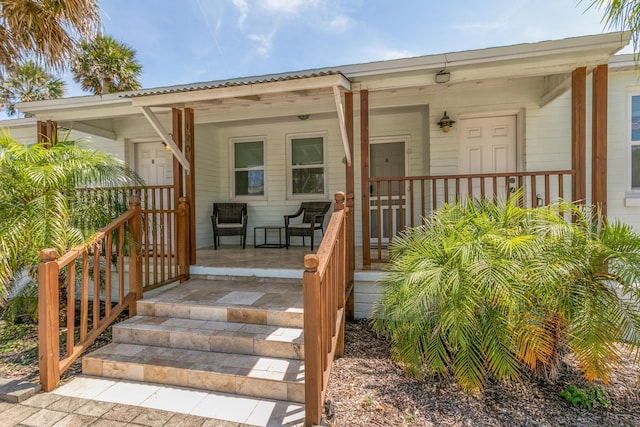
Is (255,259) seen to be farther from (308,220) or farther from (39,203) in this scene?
(39,203)

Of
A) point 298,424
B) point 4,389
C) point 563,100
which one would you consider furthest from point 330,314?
point 563,100

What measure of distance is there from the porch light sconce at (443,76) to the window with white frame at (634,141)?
3.33 m

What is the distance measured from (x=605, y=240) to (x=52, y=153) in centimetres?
484

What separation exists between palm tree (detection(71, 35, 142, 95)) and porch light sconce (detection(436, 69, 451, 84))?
10267 millimetres

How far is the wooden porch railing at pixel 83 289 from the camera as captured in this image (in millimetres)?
2549

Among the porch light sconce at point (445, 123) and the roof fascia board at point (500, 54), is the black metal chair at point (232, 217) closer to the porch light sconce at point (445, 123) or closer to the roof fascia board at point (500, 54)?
the roof fascia board at point (500, 54)

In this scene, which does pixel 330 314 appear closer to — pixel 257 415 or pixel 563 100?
pixel 257 415

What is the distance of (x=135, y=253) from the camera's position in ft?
11.5

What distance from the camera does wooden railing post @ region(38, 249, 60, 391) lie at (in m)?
2.54

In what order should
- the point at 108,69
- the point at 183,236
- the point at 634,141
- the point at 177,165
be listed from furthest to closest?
the point at 108,69 → the point at 634,141 → the point at 177,165 → the point at 183,236

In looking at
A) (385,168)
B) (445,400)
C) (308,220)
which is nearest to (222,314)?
(445,400)

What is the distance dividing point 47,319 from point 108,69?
10377mm

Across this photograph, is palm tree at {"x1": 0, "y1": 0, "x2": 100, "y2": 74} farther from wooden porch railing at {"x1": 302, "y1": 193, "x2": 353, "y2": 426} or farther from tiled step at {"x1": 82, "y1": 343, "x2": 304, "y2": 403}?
wooden porch railing at {"x1": 302, "y1": 193, "x2": 353, "y2": 426}

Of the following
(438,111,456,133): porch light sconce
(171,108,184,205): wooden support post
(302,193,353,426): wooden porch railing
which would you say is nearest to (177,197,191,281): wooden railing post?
(171,108,184,205): wooden support post
